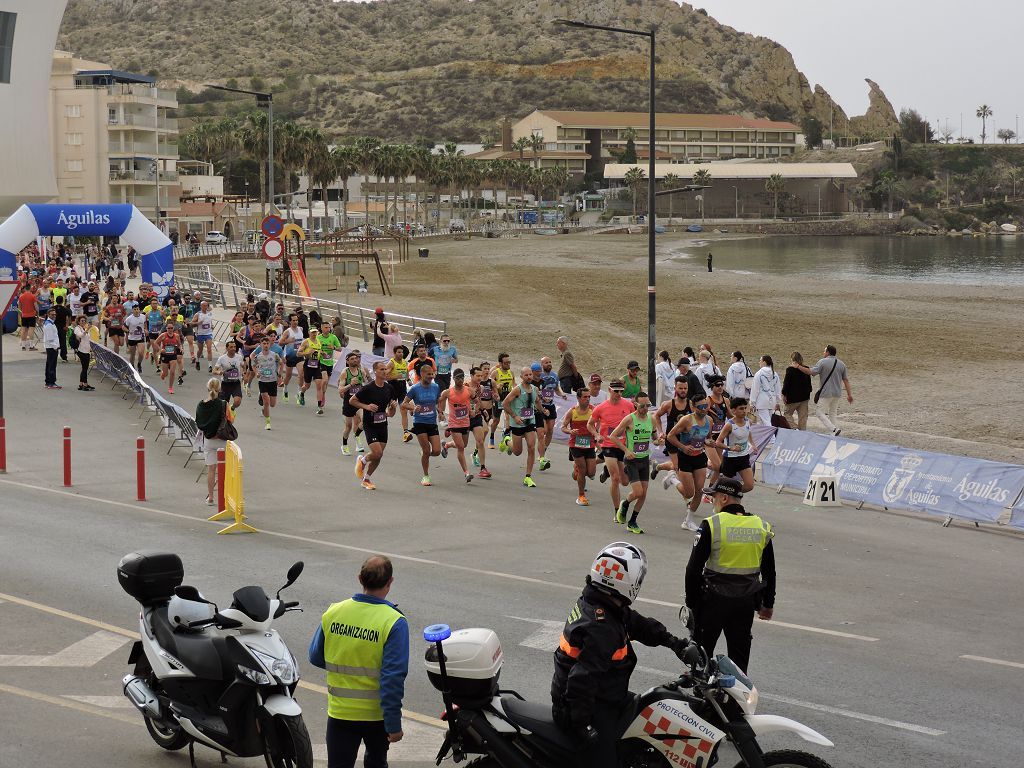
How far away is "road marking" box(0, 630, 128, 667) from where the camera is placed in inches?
366

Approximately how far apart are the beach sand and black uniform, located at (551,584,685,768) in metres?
16.1

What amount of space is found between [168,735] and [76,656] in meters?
2.22

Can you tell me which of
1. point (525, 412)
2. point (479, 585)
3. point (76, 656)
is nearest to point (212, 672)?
point (76, 656)

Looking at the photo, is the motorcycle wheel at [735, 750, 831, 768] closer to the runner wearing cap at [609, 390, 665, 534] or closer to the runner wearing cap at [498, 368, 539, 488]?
the runner wearing cap at [609, 390, 665, 534]

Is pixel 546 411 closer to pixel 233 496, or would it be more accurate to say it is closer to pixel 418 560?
pixel 233 496

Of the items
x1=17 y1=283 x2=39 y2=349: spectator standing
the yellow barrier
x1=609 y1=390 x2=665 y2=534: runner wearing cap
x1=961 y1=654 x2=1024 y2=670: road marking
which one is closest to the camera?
x1=961 y1=654 x2=1024 y2=670: road marking

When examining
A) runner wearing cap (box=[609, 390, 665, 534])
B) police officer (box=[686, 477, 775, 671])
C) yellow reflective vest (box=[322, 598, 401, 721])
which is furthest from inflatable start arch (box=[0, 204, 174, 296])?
yellow reflective vest (box=[322, 598, 401, 721])

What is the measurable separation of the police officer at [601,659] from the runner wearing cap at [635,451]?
8738 millimetres

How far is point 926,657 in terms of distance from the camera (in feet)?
32.8

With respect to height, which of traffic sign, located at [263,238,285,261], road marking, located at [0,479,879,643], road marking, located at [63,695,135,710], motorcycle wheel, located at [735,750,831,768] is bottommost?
road marking, located at [0,479,879,643]

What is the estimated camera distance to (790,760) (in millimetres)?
5996

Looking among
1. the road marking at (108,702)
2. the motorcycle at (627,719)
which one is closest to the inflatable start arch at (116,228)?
the road marking at (108,702)

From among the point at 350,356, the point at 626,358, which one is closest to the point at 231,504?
the point at 350,356

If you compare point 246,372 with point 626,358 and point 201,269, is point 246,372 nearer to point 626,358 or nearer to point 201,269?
point 626,358
